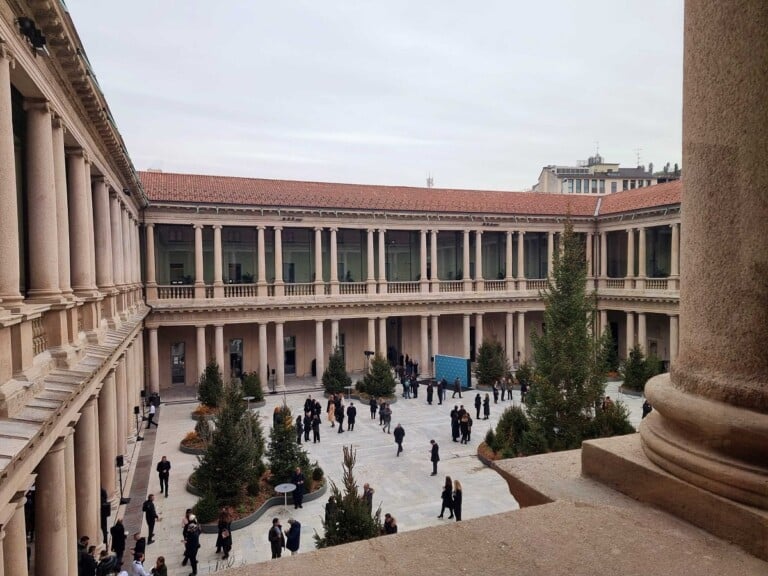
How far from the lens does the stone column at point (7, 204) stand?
766 cm

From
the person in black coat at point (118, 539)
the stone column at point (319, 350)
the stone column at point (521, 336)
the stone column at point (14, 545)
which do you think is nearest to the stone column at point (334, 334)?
the stone column at point (319, 350)

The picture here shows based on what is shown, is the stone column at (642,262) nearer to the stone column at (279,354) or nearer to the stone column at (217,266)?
the stone column at (279,354)

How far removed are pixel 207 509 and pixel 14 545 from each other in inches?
310

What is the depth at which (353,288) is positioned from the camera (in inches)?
1412

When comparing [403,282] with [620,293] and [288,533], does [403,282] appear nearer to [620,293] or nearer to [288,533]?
[620,293]

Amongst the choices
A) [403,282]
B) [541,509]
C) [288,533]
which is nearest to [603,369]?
[288,533]

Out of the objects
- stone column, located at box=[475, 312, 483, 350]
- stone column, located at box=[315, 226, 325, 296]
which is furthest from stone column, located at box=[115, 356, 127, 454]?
stone column, located at box=[475, 312, 483, 350]

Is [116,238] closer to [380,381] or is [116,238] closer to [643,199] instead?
[380,381]

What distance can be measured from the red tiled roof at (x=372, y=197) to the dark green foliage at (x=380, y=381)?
1014 cm

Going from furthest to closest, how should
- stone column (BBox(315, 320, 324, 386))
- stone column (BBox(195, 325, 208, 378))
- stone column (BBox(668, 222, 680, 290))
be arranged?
1. stone column (BBox(315, 320, 324, 386))
2. stone column (BBox(668, 222, 680, 290))
3. stone column (BBox(195, 325, 208, 378))

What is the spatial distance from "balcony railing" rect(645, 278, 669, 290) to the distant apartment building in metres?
46.6

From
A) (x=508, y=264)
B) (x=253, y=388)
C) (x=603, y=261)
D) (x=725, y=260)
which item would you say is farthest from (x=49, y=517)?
(x=603, y=261)

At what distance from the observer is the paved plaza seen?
13.8m

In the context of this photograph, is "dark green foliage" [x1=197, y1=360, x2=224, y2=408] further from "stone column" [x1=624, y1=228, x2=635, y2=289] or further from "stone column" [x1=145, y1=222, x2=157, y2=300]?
"stone column" [x1=624, y1=228, x2=635, y2=289]
